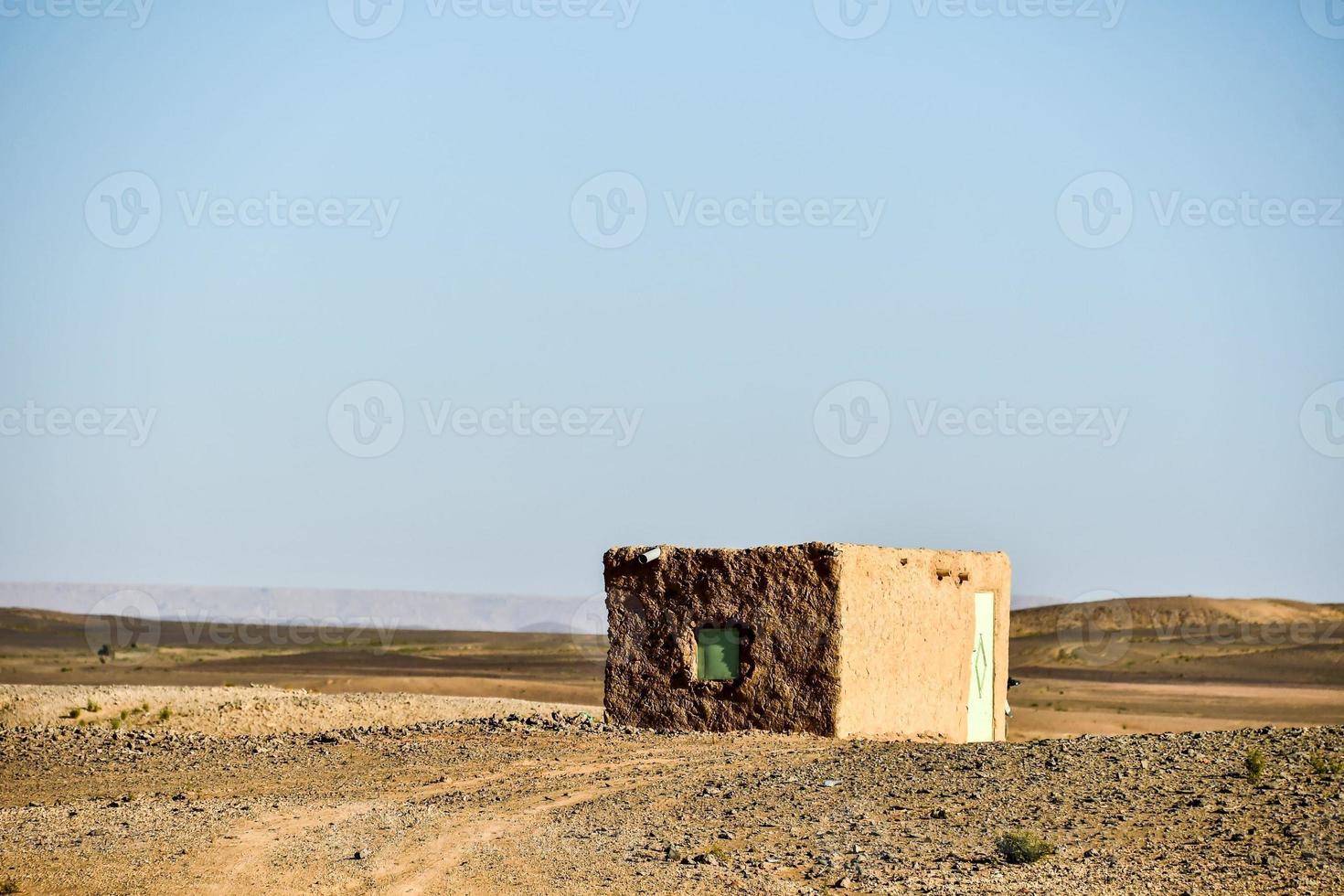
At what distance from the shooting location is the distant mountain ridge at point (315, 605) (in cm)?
15725

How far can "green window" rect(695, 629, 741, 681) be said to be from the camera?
18469 millimetres

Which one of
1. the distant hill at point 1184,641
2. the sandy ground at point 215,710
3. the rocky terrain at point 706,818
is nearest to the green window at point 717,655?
the rocky terrain at point 706,818

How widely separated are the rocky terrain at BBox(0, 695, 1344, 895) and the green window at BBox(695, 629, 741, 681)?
121cm

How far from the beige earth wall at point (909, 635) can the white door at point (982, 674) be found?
0.56ft

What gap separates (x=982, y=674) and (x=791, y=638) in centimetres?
444

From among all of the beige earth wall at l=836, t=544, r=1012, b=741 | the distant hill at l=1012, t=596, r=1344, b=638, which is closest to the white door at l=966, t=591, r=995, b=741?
the beige earth wall at l=836, t=544, r=1012, b=741

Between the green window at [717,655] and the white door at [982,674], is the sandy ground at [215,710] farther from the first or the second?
the white door at [982,674]

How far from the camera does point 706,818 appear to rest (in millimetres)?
13023

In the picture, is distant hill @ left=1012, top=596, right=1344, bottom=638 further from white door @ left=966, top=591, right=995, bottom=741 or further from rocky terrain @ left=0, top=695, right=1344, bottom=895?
rocky terrain @ left=0, top=695, right=1344, bottom=895

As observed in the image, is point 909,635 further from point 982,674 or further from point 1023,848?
point 1023,848

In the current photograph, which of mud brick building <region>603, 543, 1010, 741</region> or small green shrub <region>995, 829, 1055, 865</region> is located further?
mud brick building <region>603, 543, 1010, 741</region>

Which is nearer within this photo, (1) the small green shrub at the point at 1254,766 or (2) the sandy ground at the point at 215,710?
(1) the small green shrub at the point at 1254,766

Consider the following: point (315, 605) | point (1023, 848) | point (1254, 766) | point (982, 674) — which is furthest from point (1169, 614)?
point (315, 605)

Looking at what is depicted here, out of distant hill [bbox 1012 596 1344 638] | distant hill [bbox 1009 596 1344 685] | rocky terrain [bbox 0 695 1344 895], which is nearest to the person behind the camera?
rocky terrain [bbox 0 695 1344 895]
